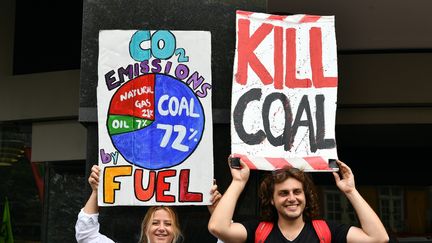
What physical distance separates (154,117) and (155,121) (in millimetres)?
30

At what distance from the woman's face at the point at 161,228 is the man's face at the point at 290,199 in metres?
0.75

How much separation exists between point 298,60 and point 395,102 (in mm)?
3272

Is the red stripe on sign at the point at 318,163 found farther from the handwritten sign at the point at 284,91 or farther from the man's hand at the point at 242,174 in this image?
the man's hand at the point at 242,174

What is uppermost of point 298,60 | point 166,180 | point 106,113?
point 298,60

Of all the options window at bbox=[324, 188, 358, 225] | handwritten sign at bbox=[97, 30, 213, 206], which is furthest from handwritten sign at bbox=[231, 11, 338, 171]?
A: window at bbox=[324, 188, 358, 225]

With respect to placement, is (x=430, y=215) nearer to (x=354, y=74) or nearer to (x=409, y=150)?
(x=409, y=150)

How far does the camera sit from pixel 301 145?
4699mm

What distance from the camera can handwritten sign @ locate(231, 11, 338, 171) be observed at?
184 inches

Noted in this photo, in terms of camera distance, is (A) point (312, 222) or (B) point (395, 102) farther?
(B) point (395, 102)

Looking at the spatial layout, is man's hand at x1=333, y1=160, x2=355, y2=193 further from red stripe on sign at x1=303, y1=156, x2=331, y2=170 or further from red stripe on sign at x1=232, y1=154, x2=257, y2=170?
red stripe on sign at x1=232, y1=154, x2=257, y2=170

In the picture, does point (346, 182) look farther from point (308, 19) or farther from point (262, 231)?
point (308, 19)


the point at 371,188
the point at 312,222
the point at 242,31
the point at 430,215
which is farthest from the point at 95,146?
the point at 430,215

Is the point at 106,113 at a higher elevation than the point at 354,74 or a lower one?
lower

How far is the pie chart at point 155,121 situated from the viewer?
4930 millimetres
